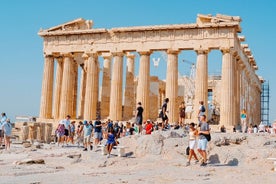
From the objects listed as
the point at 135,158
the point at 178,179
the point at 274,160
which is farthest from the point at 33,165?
the point at 274,160

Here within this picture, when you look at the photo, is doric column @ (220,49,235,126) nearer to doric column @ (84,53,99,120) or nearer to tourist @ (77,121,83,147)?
doric column @ (84,53,99,120)

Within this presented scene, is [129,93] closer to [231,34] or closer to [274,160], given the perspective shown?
[231,34]

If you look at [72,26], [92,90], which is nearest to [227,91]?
[92,90]

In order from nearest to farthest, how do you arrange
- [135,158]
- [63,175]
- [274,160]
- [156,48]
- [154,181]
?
[154,181] < [63,175] < [274,160] < [135,158] < [156,48]

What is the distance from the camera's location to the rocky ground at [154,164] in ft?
38.9

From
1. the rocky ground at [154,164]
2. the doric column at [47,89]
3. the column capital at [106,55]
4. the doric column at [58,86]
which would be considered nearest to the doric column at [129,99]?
the column capital at [106,55]

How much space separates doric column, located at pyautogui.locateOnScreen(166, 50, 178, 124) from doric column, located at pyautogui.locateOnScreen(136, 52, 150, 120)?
1882 mm

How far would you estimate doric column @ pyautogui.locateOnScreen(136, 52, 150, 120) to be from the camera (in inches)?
1388

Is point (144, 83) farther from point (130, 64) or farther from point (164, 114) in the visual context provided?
point (164, 114)

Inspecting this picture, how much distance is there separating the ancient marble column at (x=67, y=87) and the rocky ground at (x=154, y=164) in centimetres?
1709

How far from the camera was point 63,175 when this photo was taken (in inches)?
487

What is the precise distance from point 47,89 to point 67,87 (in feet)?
7.38

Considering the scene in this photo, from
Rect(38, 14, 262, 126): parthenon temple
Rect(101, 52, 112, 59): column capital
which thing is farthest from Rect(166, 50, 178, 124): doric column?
Rect(101, 52, 112, 59): column capital

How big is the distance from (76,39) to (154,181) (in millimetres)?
28173
